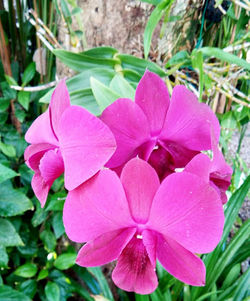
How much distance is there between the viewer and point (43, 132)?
1.18 ft

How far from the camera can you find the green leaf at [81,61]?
1.81 ft

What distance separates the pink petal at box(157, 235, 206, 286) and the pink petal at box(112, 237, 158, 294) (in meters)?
0.02

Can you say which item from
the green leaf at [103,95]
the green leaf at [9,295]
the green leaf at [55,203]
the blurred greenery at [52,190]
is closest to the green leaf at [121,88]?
the green leaf at [103,95]

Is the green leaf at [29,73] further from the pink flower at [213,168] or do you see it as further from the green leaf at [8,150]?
the pink flower at [213,168]

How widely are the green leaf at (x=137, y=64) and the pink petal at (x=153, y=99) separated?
0.20 metres

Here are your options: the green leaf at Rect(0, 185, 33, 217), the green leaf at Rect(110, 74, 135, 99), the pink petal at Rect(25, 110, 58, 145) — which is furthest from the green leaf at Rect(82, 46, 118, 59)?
the green leaf at Rect(0, 185, 33, 217)

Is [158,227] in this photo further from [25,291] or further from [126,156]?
[25,291]

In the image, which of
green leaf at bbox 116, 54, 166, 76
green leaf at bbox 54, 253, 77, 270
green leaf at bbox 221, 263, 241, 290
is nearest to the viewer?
green leaf at bbox 116, 54, 166, 76

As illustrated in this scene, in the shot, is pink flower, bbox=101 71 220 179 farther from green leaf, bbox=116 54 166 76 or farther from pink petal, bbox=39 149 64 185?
green leaf, bbox=116 54 166 76

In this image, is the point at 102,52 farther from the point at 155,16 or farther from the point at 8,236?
the point at 8,236

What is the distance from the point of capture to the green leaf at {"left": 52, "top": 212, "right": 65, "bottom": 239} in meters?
0.90

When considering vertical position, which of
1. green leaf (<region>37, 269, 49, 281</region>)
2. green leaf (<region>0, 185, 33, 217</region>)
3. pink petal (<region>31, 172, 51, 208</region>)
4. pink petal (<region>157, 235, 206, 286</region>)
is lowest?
green leaf (<region>37, 269, 49, 281</region>)

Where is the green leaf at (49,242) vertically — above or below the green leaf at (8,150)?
below

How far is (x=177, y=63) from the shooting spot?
1.92 feet
